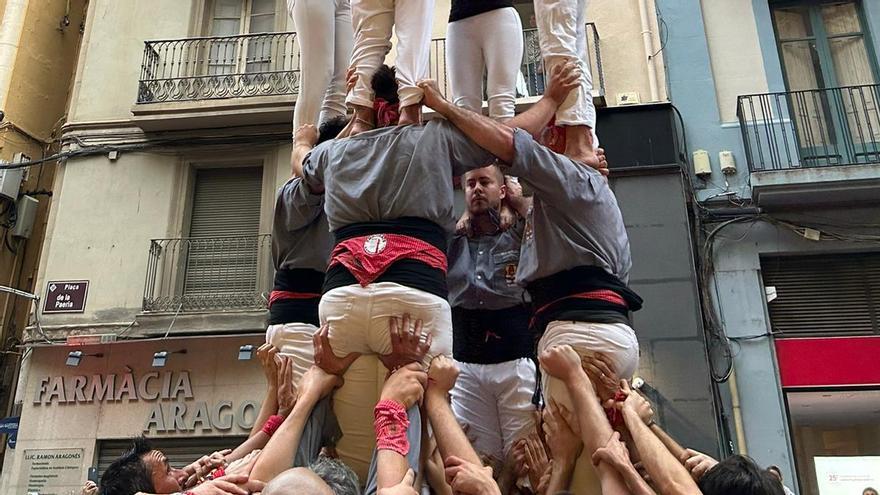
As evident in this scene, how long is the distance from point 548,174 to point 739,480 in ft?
3.97

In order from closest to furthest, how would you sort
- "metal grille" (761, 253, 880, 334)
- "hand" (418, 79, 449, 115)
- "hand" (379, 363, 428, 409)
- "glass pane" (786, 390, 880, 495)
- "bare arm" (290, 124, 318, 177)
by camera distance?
"hand" (379, 363, 428, 409), "hand" (418, 79, 449, 115), "bare arm" (290, 124, 318, 177), "glass pane" (786, 390, 880, 495), "metal grille" (761, 253, 880, 334)

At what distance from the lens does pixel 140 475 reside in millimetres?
3121

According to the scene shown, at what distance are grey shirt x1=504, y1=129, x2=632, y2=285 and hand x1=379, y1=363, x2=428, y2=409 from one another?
2.14ft

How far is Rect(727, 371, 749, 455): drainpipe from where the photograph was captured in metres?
8.64

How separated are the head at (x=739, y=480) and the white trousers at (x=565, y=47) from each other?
163cm

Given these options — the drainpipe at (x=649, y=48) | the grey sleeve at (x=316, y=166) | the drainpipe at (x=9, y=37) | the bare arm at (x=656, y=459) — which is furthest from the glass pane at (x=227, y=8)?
the bare arm at (x=656, y=459)

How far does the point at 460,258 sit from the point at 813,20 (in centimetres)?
936

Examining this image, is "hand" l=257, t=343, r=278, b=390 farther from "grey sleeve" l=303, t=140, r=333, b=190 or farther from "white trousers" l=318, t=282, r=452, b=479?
"grey sleeve" l=303, t=140, r=333, b=190

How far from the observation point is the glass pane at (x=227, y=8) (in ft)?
43.2

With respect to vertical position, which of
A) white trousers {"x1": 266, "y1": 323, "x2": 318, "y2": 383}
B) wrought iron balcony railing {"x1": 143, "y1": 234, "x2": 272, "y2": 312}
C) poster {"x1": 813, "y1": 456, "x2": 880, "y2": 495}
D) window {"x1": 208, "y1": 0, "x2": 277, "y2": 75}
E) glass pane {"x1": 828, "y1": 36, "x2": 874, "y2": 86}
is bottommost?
poster {"x1": 813, "y1": 456, "x2": 880, "y2": 495}

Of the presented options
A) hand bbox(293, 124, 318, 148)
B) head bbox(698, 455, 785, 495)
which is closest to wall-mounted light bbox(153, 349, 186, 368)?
hand bbox(293, 124, 318, 148)

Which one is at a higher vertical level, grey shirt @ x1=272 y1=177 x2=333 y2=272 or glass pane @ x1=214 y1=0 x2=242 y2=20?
glass pane @ x1=214 y1=0 x2=242 y2=20

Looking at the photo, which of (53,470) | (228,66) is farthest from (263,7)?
(53,470)

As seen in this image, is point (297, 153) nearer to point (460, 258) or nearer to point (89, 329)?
point (460, 258)
